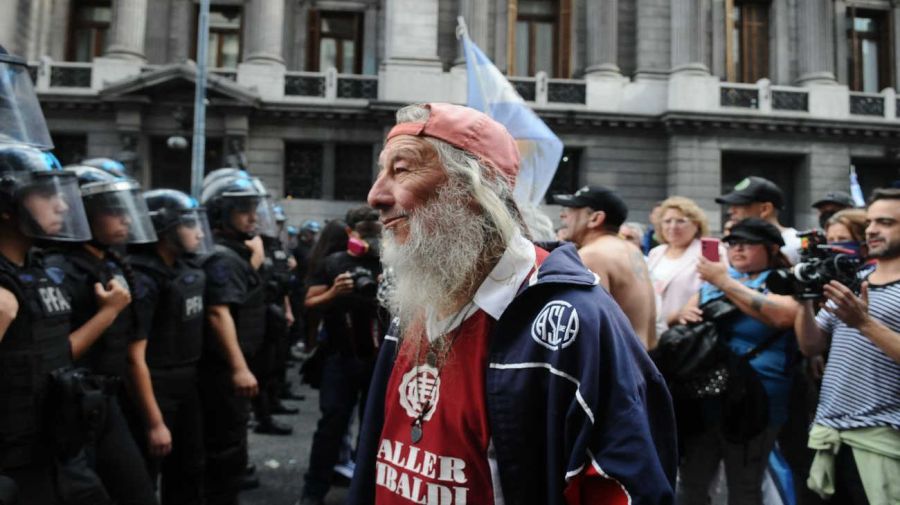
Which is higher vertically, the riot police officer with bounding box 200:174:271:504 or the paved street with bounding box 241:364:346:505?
the riot police officer with bounding box 200:174:271:504

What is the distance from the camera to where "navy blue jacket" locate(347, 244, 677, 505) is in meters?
1.48

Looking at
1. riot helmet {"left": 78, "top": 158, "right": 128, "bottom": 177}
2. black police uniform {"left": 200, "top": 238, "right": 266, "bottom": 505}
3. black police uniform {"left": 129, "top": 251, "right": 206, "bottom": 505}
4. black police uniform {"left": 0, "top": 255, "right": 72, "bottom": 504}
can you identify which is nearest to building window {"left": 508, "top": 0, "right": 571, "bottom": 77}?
riot helmet {"left": 78, "top": 158, "right": 128, "bottom": 177}

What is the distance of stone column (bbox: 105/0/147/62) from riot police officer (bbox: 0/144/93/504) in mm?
20944

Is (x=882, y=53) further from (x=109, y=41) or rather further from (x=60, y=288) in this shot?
(x=60, y=288)

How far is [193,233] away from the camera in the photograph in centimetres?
466

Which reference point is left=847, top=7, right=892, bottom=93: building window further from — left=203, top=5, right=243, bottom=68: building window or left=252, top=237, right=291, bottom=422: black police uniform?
left=252, top=237, right=291, bottom=422: black police uniform

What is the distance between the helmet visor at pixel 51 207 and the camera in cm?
301

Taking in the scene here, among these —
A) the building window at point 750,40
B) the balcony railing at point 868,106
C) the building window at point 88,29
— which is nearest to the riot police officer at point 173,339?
the building window at point 88,29

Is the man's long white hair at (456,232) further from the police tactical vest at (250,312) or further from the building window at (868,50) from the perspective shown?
the building window at (868,50)

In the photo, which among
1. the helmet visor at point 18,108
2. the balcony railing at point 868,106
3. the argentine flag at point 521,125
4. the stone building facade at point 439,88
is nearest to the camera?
the helmet visor at point 18,108

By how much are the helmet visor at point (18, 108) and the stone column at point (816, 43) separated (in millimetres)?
24551

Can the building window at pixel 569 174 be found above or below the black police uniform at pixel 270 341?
above

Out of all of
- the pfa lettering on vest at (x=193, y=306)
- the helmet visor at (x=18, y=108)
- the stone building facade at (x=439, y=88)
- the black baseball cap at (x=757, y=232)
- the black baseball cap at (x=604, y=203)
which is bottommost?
the pfa lettering on vest at (x=193, y=306)

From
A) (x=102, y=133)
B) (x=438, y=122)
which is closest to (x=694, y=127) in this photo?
(x=102, y=133)
